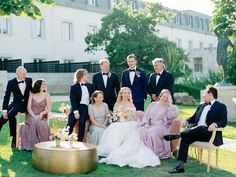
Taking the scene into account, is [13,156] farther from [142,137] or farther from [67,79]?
[67,79]

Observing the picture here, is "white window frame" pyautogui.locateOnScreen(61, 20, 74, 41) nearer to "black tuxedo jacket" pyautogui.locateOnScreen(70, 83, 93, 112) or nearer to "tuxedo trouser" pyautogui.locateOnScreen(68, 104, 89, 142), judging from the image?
"black tuxedo jacket" pyautogui.locateOnScreen(70, 83, 93, 112)

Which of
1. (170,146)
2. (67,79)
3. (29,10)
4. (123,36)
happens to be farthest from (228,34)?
(67,79)

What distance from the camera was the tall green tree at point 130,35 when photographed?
28.8 m

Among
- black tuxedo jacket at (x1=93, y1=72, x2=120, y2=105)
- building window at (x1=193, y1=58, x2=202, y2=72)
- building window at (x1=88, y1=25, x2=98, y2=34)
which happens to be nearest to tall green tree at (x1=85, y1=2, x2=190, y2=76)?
building window at (x1=88, y1=25, x2=98, y2=34)

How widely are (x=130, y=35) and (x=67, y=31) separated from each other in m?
7.40

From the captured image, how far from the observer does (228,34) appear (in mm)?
15359

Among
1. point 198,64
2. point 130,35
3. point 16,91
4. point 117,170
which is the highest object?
point 130,35

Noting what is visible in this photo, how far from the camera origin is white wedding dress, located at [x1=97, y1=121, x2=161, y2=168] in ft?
25.9

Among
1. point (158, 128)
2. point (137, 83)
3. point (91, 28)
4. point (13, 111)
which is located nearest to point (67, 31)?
point (91, 28)

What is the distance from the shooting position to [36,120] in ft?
30.2

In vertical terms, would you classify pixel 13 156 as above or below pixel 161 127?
below

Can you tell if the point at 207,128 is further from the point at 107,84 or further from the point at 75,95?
the point at 75,95

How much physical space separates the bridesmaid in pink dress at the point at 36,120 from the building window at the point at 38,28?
914 inches

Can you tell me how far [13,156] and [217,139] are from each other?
4035 mm
